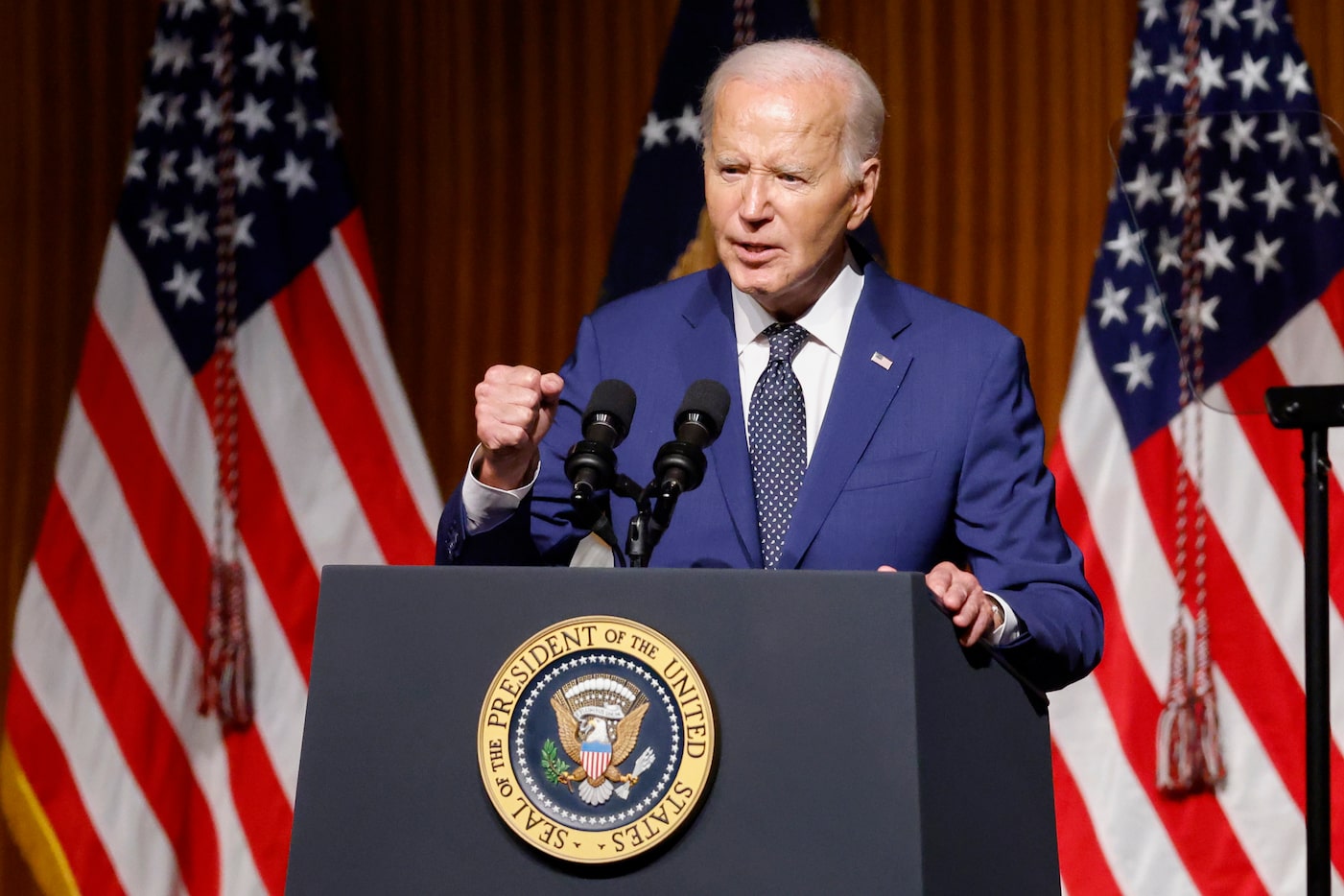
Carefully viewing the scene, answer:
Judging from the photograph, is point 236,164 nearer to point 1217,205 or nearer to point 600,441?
point 1217,205

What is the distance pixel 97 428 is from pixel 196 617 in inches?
19.1

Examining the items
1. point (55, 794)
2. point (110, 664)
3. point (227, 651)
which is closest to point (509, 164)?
point (227, 651)

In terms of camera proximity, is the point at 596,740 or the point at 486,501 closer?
the point at 596,740

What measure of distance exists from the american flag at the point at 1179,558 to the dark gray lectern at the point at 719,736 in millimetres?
1967

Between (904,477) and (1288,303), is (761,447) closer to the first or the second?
(904,477)

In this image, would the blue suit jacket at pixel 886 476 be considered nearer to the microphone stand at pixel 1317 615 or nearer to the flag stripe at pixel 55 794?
the microphone stand at pixel 1317 615

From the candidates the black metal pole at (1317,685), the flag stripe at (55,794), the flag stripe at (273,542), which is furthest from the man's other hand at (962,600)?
the flag stripe at (55,794)

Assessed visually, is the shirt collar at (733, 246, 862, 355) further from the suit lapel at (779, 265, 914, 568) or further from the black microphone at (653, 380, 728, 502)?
the black microphone at (653, 380, 728, 502)

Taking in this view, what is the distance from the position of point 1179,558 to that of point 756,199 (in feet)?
5.71

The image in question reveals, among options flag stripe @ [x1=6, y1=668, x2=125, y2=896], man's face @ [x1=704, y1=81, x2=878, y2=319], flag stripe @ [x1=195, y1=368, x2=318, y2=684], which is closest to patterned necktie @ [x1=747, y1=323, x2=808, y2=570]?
man's face @ [x1=704, y1=81, x2=878, y2=319]

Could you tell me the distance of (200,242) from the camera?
11.6 ft

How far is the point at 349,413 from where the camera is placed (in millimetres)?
3543

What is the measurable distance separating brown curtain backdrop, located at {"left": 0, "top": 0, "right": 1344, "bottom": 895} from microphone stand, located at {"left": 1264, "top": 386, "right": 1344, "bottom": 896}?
1622 millimetres

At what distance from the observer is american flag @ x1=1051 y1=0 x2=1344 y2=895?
317 centimetres
